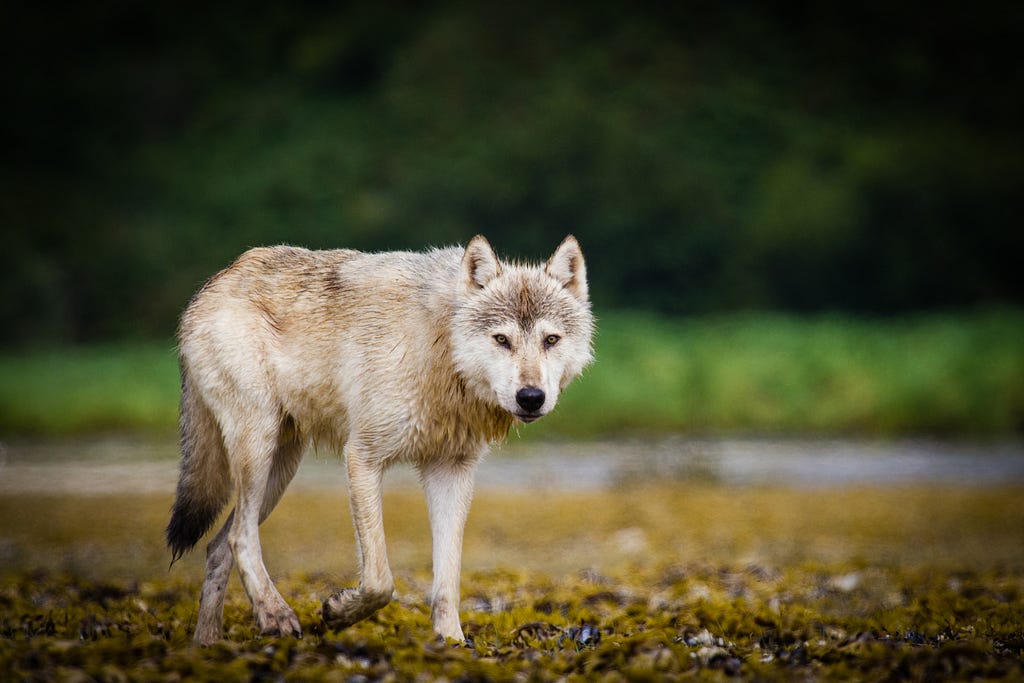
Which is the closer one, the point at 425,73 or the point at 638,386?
the point at 638,386

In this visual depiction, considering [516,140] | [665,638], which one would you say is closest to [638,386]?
[516,140]

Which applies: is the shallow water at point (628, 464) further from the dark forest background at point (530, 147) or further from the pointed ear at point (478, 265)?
the dark forest background at point (530, 147)

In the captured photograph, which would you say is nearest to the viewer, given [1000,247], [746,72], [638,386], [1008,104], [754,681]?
[754,681]

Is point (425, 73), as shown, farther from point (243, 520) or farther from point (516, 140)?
point (243, 520)

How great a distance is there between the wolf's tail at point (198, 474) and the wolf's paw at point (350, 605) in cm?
132

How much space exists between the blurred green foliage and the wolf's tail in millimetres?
15808

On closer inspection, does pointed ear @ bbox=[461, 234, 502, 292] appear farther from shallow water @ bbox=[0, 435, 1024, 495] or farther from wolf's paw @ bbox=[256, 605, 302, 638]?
shallow water @ bbox=[0, 435, 1024, 495]

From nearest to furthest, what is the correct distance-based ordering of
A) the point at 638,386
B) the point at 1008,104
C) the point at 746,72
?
1. the point at 638,386
2. the point at 1008,104
3. the point at 746,72

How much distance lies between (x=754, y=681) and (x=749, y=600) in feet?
10.5

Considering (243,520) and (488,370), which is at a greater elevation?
(488,370)

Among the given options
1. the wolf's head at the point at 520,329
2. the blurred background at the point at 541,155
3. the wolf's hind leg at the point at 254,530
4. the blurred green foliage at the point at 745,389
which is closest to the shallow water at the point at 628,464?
the blurred green foliage at the point at 745,389

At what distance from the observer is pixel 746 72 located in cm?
4228

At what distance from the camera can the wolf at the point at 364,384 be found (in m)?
6.61

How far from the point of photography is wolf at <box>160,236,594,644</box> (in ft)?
21.7
